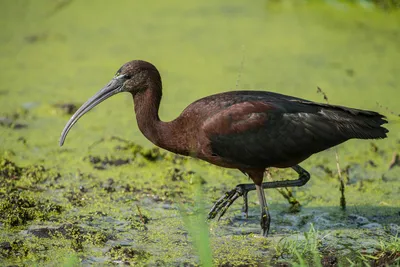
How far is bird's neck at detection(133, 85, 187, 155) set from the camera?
543 centimetres

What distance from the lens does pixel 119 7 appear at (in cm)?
1012

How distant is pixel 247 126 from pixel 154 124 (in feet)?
2.10

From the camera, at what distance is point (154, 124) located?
5480 millimetres

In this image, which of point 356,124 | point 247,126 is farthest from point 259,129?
point 356,124

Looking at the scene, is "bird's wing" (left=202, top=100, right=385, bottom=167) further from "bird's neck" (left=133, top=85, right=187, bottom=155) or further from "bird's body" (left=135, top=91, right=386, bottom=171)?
"bird's neck" (left=133, top=85, right=187, bottom=155)

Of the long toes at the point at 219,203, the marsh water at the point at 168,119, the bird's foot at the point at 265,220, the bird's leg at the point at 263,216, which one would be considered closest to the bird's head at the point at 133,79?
the marsh water at the point at 168,119

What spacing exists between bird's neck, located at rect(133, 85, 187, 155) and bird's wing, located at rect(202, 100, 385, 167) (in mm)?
241

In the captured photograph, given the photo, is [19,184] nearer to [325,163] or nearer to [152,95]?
[152,95]

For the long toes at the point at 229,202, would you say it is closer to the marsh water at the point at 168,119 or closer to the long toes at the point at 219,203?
the long toes at the point at 219,203

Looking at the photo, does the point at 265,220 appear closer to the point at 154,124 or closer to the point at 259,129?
the point at 259,129

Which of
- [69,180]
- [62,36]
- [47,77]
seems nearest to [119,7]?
[62,36]

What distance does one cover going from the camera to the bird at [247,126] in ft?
17.6

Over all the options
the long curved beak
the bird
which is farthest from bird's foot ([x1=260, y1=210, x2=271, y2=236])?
the long curved beak

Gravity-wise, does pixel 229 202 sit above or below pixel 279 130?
below
